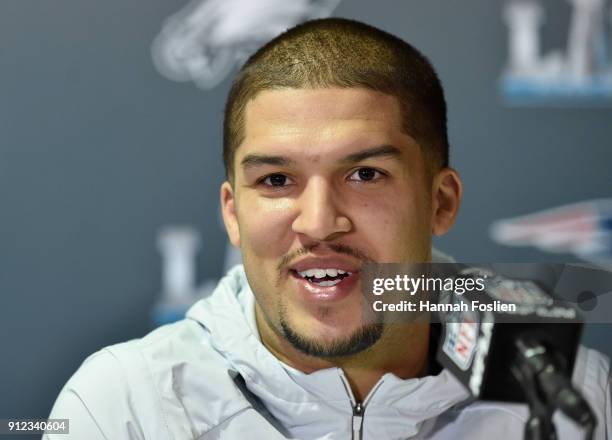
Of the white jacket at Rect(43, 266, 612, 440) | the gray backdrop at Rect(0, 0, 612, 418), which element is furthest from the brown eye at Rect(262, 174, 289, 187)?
the gray backdrop at Rect(0, 0, 612, 418)

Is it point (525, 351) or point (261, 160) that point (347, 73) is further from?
point (525, 351)

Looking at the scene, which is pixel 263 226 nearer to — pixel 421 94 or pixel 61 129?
pixel 421 94

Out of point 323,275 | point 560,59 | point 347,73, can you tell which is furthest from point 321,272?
point 560,59

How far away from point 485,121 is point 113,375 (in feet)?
3.42

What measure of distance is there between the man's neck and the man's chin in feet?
0.10

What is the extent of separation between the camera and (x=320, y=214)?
0.93m

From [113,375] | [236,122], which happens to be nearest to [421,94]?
[236,122]

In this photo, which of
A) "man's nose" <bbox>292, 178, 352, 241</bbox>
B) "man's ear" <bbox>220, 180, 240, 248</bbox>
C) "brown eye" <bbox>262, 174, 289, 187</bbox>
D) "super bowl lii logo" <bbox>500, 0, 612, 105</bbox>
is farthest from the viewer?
"super bowl lii logo" <bbox>500, 0, 612, 105</bbox>

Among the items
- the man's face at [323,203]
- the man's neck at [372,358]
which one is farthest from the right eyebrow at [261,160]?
the man's neck at [372,358]

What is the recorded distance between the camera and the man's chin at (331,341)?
0.97m

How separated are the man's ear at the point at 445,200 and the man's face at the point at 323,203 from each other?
0.21 ft

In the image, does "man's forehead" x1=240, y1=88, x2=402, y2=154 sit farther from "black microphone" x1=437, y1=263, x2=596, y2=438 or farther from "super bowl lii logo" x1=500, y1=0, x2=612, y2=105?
"super bowl lii logo" x1=500, y1=0, x2=612, y2=105

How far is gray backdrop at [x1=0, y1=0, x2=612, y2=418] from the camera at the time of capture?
167 centimetres

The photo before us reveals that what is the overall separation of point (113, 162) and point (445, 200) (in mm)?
790
